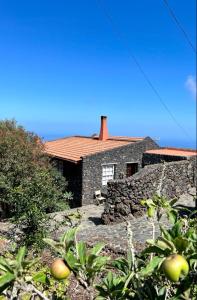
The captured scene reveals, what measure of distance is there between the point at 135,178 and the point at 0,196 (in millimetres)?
7053

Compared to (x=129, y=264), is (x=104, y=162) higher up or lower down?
higher up

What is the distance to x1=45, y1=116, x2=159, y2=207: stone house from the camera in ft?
77.6

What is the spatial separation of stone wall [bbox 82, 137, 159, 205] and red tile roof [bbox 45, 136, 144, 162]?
41cm

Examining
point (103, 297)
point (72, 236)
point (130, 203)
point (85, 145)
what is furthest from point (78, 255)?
point (85, 145)

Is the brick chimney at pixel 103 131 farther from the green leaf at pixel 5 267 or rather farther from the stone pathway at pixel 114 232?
the green leaf at pixel 5 267

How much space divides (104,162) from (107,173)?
93cm

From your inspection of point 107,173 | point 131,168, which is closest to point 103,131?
point 131,168

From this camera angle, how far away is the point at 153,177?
17.8 metres

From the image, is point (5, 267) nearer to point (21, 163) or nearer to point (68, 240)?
point (68, 240)

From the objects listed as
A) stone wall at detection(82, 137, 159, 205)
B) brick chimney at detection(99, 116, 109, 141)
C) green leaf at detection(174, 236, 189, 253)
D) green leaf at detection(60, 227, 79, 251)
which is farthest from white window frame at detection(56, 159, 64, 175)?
green leaf at detection(174, 236, 189, 253)

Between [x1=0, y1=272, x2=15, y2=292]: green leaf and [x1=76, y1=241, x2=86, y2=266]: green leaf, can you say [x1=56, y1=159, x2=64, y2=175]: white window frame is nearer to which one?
[x1=76, y1=241, x2=86, y2=266]: green leaf

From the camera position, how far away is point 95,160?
24094 mm

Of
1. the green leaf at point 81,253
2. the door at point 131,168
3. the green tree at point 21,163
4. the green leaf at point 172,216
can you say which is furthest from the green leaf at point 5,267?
the door at point 131,168

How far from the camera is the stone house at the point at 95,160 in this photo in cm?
2366
